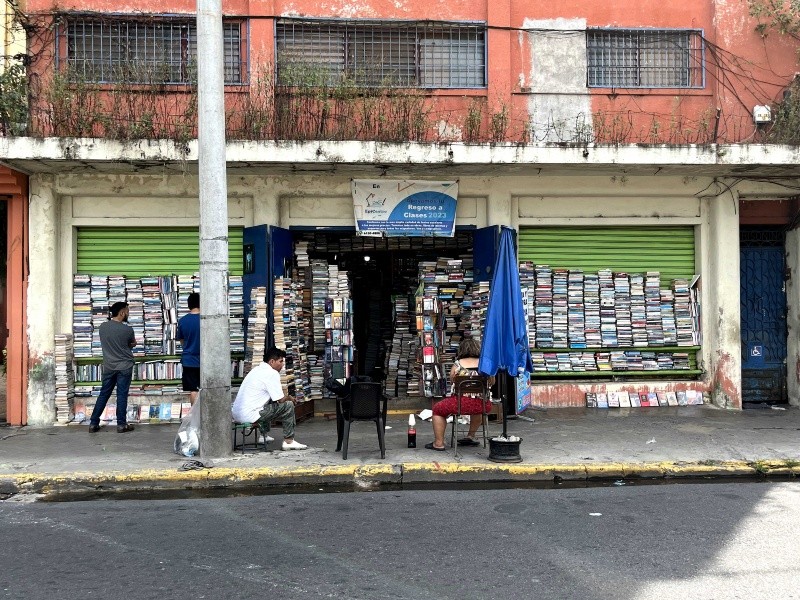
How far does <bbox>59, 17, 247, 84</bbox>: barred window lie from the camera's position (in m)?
10.9

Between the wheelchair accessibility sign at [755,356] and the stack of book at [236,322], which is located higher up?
the stack of book at [236,322]

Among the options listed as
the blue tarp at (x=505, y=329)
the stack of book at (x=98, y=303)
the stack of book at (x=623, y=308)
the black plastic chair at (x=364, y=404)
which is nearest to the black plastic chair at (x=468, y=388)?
the blue tarp at (x=505, y=329)

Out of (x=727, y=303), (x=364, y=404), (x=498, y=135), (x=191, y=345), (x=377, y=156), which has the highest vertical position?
(x=498, y=135)

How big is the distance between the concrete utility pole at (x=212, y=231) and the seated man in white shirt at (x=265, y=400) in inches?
18.1

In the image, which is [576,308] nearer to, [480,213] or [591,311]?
[591,311]

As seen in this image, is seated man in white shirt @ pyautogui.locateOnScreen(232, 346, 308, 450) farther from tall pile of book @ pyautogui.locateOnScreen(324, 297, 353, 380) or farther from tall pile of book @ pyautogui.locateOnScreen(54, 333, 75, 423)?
tall pile of book @ pyautogui.locateOnScreen(54, 333, 75, 423)

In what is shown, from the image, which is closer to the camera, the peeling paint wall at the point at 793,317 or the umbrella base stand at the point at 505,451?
the umbrella base stand at the point at 505,451

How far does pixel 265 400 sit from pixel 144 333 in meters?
3.40

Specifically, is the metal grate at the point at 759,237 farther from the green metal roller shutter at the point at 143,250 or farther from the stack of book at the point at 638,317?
the green metal roller shutter at the point at 143,250

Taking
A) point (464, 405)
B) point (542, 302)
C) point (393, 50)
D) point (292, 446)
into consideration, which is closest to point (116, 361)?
point (292, 446)

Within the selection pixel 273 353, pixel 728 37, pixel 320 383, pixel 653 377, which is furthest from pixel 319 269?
pixel 728 37

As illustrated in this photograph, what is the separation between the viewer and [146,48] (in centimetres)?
1112

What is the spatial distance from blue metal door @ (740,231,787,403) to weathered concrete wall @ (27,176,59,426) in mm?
10669

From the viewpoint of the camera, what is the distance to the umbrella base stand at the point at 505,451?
8289 mm
